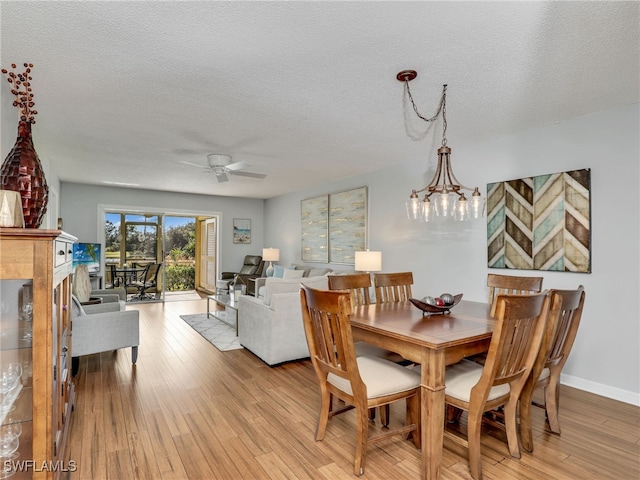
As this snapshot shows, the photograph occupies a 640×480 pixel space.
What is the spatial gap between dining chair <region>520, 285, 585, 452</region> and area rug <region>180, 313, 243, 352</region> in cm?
317

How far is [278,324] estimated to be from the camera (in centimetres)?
370

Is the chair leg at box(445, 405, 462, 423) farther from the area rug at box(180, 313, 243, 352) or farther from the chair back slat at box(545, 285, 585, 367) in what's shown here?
the area rug at box(180, 313, 243, 352)

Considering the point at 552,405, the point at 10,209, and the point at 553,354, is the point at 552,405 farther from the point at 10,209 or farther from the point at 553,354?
the point at 10,209

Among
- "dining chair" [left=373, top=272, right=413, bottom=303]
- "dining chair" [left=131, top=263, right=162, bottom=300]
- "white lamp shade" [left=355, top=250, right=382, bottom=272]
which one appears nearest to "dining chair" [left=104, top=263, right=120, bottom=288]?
"dining chair" [left=131, top=263, right=162, bottom=300]

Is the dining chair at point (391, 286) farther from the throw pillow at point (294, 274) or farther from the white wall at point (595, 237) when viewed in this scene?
the throw pillow at point (294, 274)

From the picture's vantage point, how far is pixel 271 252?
24.9 ft

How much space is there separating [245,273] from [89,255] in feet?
10.8

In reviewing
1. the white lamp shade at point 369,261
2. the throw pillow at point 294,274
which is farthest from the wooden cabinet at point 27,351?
the throw pillow at point 294,274

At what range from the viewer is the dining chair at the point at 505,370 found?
179 cm

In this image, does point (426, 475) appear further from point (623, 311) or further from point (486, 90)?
point (486, 90)

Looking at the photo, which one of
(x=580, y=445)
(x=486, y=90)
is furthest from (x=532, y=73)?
(x=580, y=445)

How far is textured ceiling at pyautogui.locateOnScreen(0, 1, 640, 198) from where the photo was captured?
186cm

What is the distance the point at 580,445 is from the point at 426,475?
1.23m

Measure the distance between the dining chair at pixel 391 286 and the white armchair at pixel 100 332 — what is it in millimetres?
2559
